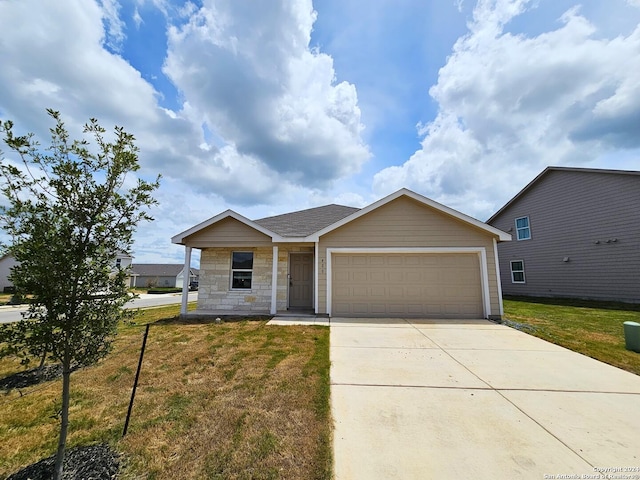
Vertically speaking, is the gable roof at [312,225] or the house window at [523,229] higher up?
the house window at [523,229]

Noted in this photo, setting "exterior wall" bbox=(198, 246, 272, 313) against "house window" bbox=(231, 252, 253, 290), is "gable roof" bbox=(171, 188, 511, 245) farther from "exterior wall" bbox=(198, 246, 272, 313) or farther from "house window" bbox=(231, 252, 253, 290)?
"house window" bbox=(231, 252, 253, 290)

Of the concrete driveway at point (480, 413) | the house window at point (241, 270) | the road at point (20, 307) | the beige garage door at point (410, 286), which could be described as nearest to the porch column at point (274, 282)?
the house window at point (241, 270)

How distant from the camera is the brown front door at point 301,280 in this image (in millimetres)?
10820

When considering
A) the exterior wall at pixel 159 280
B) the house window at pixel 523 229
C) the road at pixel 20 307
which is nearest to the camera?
the road at pixel 20 307

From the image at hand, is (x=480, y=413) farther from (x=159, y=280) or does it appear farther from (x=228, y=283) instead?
(x=159, y=280)

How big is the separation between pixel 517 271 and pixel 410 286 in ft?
42.9

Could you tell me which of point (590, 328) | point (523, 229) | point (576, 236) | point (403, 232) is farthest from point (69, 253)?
point (523, 229)

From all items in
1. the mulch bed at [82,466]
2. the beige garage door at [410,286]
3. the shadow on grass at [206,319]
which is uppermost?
the beige garage door at [410,286]

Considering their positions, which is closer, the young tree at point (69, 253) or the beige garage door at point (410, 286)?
the young tree at point (69, 253)

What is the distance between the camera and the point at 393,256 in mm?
9445

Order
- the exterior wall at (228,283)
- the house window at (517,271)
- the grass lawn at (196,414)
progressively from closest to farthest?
the grass lawn at (196,414), the exterior wall at (228,283), the house window at (517,271)

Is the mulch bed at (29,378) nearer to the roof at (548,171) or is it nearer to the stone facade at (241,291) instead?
the stone facade at (241,291)

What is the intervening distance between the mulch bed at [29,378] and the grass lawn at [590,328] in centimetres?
1019

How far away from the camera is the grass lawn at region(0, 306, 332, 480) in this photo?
7.81 feet
